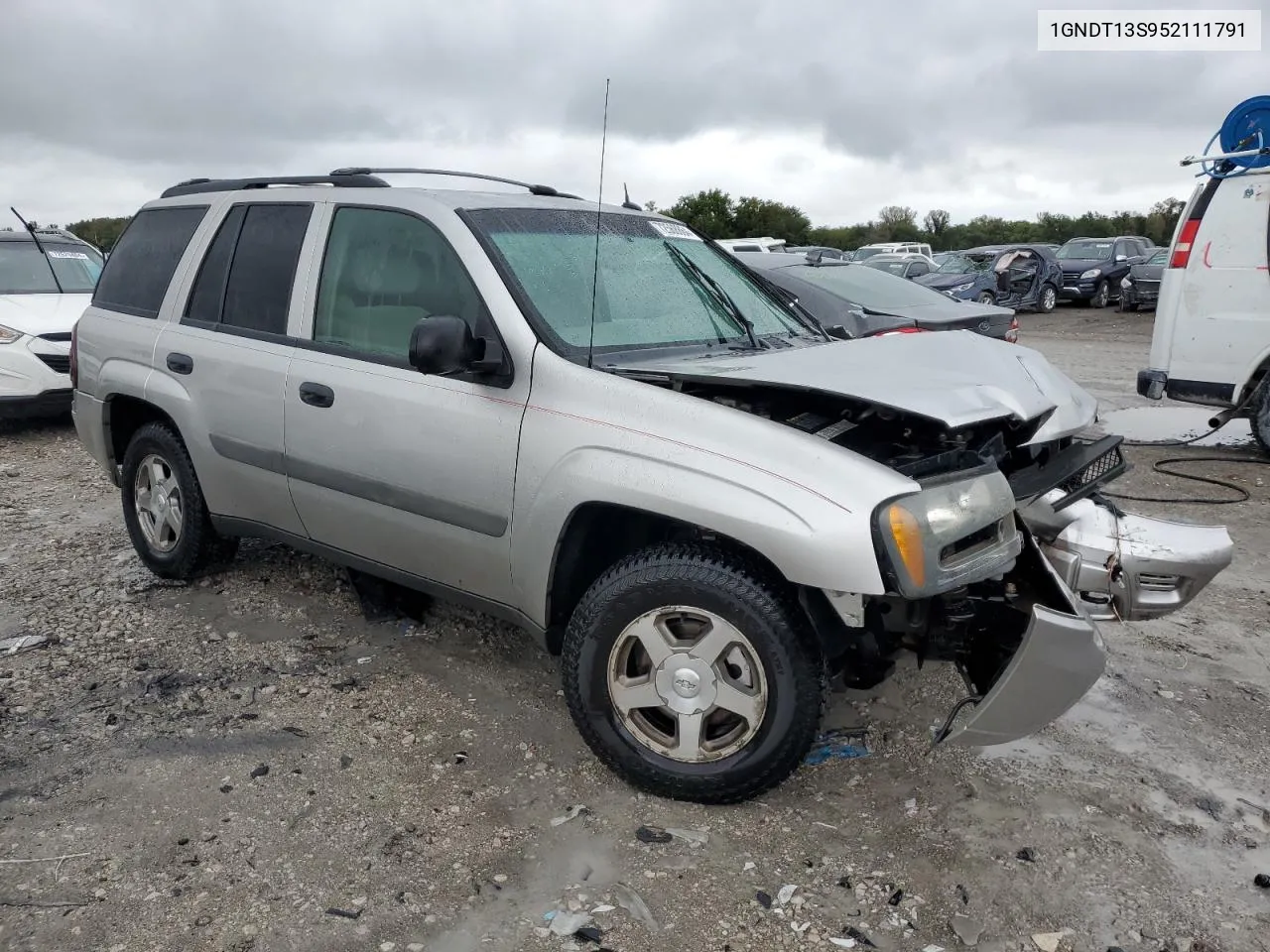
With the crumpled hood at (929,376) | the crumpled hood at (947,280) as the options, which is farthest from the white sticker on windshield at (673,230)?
the crumpled hood at (947,280)

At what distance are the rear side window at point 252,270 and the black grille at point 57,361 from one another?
508 centimetres

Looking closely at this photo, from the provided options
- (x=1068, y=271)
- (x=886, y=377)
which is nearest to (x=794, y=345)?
(x=886, y=377)

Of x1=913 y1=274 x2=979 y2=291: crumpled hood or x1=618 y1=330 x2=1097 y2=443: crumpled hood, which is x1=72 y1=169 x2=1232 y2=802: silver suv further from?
x1=913 y1=274 x2=979 y2=291: crumpled hood

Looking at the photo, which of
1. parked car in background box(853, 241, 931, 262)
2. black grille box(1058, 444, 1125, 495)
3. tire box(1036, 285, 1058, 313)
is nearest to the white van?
black grille box(1058, 444, 1125, 495)

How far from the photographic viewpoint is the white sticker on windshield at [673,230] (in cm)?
413

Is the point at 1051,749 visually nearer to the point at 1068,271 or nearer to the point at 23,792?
the point at 23,792

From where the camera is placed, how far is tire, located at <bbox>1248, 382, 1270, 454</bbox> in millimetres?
7211

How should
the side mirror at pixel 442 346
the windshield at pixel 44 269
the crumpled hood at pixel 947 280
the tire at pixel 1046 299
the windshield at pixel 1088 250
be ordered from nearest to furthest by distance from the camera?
the side mirror at pixel 442 346, the windshield at pixel 44 269, the crumpled hood at pixel 947 280, the tire at pixel 1046 299, the windshield at pixel 1088 250

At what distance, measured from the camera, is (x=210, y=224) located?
14.6ft

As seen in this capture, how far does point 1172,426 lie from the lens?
8969mm

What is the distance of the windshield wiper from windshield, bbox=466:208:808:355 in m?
0.02

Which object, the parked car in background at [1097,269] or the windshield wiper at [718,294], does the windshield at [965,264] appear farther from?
the windshield wiper at [718,294]

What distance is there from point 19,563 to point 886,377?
15.4ft

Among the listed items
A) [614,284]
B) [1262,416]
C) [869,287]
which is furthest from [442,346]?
[1262,416]
